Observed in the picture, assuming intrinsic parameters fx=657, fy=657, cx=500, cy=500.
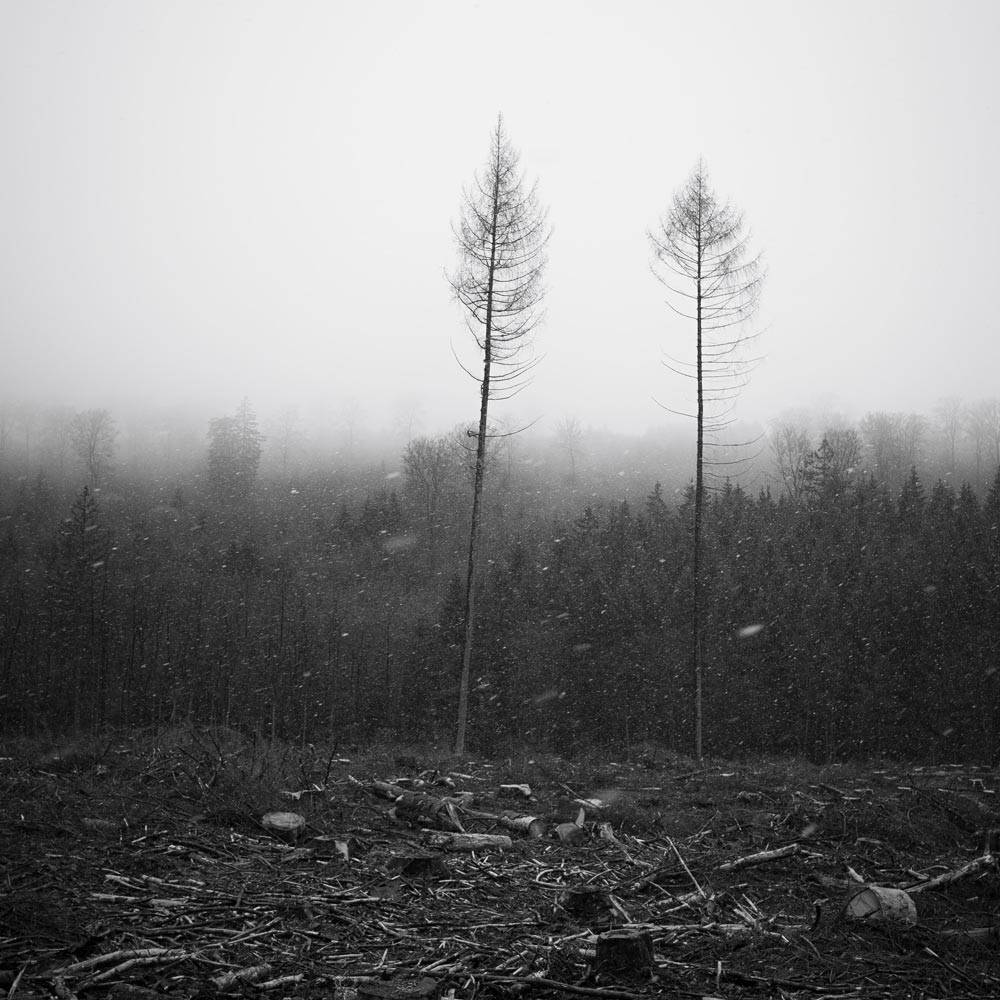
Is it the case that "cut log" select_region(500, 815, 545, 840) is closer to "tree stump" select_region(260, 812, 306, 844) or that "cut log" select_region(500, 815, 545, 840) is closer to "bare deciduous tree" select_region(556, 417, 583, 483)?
"tree stump" select_region(260, 812, 306, 844)

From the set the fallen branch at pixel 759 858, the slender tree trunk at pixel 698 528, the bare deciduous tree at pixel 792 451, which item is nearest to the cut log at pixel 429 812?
the fallen branch at pixel 759 858

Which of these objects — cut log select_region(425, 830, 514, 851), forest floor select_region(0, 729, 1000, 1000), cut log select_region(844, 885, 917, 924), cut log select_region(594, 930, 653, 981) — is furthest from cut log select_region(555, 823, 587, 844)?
cut log select_region(594, 930, 653, 981)

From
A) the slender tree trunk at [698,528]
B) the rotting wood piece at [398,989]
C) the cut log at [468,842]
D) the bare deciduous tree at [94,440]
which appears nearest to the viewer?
the rotting wood piece at [398,989]

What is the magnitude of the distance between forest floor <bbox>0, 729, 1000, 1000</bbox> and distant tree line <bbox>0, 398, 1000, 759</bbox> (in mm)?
16302

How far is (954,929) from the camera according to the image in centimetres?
465

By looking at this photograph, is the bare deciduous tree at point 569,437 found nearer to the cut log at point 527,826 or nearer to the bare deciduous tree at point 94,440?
the bare deciduous tree at point 94,440

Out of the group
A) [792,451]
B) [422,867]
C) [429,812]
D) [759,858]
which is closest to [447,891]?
[422,867]

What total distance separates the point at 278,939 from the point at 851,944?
3.66m

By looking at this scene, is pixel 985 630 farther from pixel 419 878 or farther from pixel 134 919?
pixel 134 919

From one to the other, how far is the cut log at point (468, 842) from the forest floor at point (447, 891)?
0.04 meters

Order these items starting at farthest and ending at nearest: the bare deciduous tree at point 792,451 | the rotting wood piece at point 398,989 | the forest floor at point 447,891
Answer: the bare deciduous tree at point 792,451 < the forest floor at point 447,891 < the rotting wood piece at point 398,989

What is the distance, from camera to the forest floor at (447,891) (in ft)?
11.9

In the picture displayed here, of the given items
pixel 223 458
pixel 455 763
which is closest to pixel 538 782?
pixel 455 763

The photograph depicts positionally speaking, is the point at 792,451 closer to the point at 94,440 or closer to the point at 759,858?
the point at 759,858
